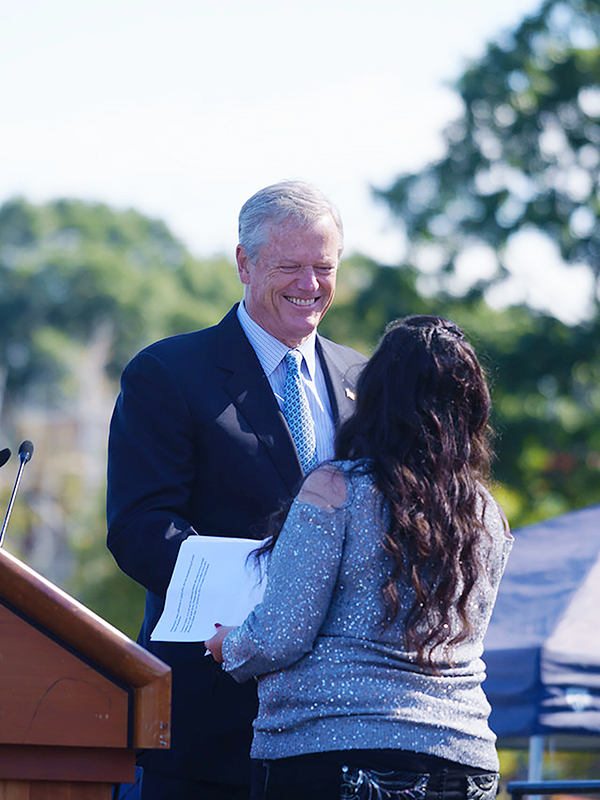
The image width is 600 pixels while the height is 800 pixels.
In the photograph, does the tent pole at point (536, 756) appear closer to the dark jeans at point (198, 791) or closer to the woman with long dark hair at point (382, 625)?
the dark jeans at point (198, 791)

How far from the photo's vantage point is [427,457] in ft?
6.53

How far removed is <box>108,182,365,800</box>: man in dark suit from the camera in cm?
248

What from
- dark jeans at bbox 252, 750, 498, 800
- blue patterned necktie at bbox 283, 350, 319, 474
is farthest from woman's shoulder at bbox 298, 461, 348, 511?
blue patterned necktie at bbox 283, 350, 319, 474

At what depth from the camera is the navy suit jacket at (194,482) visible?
2.47 m

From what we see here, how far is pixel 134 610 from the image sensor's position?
2398 cm

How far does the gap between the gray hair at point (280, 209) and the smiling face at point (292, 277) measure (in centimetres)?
2

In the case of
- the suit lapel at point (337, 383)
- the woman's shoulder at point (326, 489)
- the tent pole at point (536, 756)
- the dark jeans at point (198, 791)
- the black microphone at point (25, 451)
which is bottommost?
the dark jeans at point (198, 791)

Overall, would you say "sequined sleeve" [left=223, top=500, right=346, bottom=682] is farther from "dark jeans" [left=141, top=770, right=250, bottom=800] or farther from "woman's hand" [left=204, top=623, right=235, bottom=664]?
"dark jeans" [left=141, top=770, right=250, bottom=800]

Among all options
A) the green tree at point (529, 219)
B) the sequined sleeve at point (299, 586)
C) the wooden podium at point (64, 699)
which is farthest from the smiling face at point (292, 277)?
the green tree at point (529, 219)

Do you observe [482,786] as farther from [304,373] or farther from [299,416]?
[304,373]

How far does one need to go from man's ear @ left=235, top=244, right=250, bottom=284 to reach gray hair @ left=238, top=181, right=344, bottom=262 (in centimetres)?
3

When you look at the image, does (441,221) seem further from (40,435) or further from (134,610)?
(40,435)

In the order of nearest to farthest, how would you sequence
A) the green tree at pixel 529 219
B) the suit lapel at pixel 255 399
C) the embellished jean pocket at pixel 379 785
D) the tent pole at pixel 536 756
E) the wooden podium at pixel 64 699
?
the wooden podium at pixel 64 699, the embellished jean pocket at pixel 379 785, the suit lapel at pixel 255 399, the tent pole at pixel 536 756, the green tree at pixel 529 219

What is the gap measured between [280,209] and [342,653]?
1.30 meters
